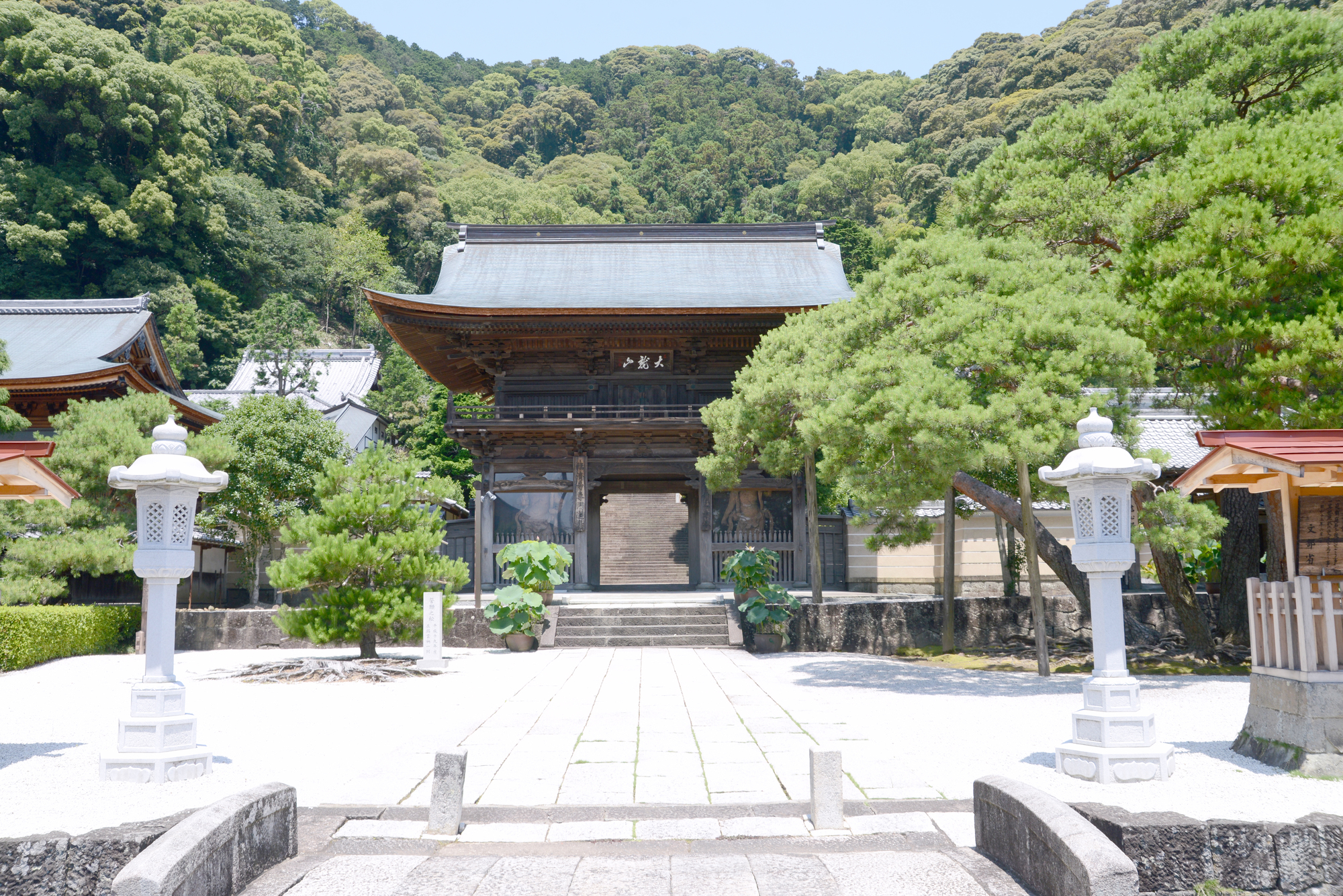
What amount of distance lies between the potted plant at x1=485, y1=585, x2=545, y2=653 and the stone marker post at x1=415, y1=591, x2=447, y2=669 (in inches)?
79.7

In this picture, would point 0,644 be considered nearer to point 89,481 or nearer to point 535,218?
point 89,481

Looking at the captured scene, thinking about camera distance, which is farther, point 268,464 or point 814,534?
point 268,464

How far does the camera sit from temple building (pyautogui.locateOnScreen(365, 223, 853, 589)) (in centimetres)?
1852

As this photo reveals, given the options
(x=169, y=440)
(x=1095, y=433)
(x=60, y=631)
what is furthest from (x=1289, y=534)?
(x=60, y=631)

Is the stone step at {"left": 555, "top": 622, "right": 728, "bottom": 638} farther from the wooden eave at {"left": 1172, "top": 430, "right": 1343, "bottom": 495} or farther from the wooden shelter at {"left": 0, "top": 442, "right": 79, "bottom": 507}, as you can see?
the wooden eave at {"left": 1172, "top": 430, "right": 1343, "bottom": 495}

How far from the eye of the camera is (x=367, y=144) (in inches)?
2051

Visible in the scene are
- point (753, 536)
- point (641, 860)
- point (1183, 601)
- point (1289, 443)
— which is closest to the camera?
point (641, 860)

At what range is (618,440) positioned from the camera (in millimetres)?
19203

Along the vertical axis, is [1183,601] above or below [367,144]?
below

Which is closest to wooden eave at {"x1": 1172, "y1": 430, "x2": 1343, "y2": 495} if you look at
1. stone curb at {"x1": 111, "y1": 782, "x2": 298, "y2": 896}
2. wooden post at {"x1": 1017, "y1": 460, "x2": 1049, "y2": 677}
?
wooden post at {"x1": 1017, "y1": 460, "x2": 1049, "y2": 677}

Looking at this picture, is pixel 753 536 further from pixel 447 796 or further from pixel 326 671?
pixel 447 796

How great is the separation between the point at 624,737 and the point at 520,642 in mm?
7167

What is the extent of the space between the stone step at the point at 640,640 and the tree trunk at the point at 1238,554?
24.8ft

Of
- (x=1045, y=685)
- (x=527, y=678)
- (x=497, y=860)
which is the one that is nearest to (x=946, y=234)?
(x=1045, y=685)
